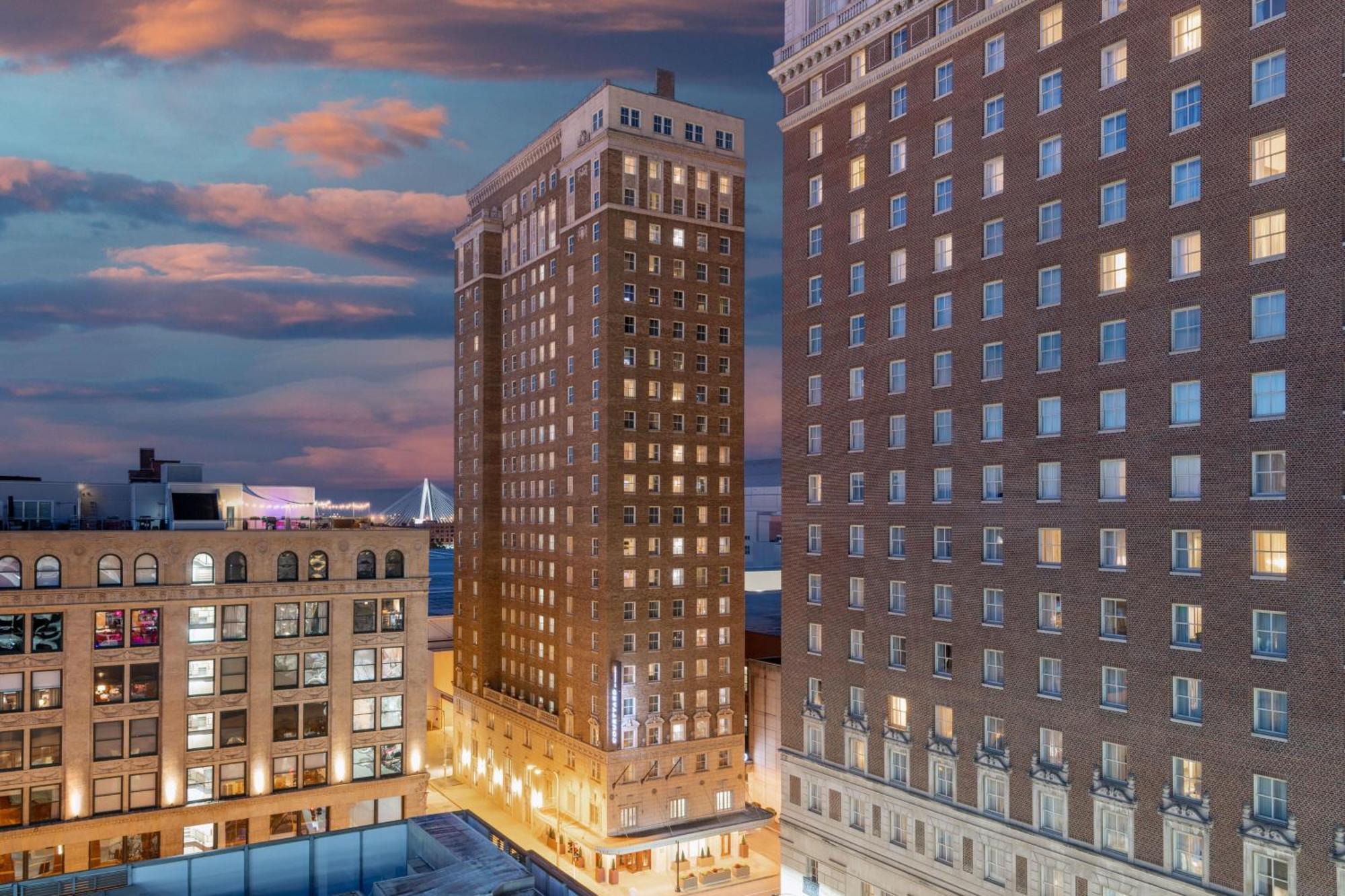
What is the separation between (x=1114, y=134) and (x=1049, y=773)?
32.8 metres

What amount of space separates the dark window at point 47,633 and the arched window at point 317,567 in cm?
1485

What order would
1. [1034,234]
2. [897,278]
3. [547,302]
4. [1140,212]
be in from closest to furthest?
[1140,212] → [1034,234] → [897,278] → [547,302]

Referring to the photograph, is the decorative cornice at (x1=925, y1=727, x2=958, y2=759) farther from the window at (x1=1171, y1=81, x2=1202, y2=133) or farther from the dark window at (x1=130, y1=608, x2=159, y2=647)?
the dark window at (x1=130, y1=608, x2=159, y2=647)

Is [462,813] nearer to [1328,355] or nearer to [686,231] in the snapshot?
[1328,355]

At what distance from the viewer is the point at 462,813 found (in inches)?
1756

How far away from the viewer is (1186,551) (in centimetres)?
4653

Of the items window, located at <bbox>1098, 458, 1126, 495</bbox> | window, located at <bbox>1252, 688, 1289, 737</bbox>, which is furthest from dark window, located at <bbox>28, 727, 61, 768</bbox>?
window, located at <bbox>1252, 688, 1289, 737</bbox>

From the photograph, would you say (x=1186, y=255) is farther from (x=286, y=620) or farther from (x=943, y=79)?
(x=286, y=620)

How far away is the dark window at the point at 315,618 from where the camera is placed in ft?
226

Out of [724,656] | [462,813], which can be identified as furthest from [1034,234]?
[724,656]

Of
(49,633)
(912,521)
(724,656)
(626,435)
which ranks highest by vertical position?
(626,435)

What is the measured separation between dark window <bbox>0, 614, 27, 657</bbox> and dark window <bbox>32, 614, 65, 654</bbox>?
0.63 meters

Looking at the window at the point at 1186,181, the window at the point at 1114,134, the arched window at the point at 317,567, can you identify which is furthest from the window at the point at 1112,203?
the arched window at the point at 317,567

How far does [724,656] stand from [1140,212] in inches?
2333
